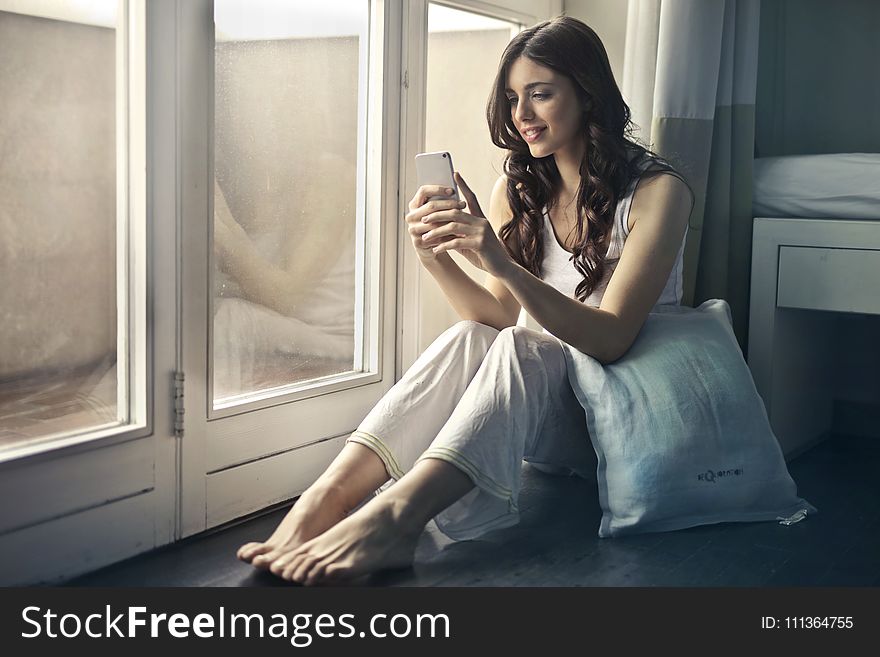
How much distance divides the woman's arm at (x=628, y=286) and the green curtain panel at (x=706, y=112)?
1.19 feet

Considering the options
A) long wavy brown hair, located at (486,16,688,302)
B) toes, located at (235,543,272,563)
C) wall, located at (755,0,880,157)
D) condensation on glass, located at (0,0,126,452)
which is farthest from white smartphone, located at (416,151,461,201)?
wall, located at (755,0,880,157)

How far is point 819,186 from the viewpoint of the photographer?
6.37 ft

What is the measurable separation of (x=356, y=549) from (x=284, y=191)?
0.68 m

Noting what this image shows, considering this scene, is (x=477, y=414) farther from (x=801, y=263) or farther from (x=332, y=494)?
(x=801, y=263)

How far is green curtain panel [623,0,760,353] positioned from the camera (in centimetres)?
199

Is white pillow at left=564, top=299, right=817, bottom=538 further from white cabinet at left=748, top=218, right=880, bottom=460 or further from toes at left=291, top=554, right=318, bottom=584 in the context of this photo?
toes at left=291, top=554, right=318, bottom=584

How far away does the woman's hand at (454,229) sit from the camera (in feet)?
4.84

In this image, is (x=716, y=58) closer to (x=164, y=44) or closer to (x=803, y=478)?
(x=803, y=478)

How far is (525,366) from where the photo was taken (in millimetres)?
1484

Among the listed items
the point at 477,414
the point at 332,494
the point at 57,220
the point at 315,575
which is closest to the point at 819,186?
the point at 477,414

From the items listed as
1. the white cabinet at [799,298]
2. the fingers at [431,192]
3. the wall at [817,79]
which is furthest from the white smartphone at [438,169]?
the wall at [817,79]

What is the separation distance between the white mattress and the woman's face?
21.3 inches

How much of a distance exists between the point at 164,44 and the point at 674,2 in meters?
1.05

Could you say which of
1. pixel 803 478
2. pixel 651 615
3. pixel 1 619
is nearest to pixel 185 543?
pixel 1 619
